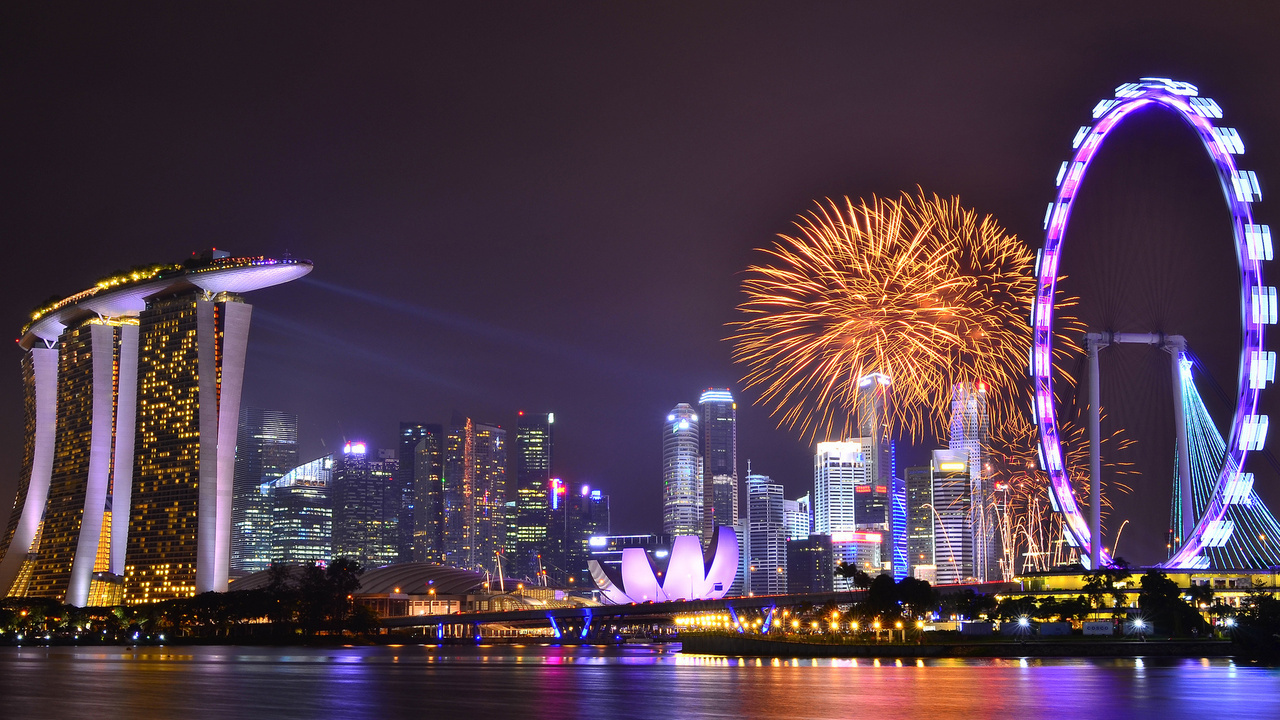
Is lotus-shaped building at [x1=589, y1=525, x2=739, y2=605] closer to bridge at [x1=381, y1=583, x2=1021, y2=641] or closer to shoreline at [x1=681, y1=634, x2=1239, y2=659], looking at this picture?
bridge at [x1=381, y1=583, x2=1021, y2=641]

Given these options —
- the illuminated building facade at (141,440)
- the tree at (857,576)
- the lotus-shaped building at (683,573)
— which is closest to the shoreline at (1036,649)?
the tree at (857,576)

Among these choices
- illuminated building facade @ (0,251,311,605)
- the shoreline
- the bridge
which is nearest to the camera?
the shoreline

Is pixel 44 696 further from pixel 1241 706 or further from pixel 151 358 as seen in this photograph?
pixel 151 358

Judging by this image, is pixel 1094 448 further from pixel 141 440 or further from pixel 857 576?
pixel 141 440

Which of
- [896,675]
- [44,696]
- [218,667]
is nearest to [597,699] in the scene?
[896,675]

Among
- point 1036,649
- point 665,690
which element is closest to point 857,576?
point 1036,649

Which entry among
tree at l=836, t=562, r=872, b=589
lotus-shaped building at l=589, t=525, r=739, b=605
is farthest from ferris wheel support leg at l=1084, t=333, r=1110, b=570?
A: lotus-shaped building at l=589, t=525, r=739, b=605
